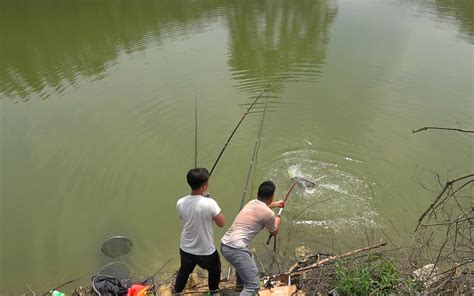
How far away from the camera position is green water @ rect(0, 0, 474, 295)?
531 centimetres

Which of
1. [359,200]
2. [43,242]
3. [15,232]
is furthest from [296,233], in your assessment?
[15,232]

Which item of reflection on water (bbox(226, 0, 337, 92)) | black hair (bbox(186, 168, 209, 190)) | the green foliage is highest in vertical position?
black hair (bbox(186, 168, 209, 190))

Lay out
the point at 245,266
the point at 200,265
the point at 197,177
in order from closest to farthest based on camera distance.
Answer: the point at 197,177 → the point at 245,266 → the point at 200,265

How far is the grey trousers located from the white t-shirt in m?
0.16

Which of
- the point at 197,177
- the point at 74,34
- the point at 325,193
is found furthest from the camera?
the point at 74,34

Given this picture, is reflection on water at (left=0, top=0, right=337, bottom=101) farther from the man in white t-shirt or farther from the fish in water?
the man in white t-shirt

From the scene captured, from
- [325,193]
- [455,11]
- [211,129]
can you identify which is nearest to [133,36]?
[211,129]

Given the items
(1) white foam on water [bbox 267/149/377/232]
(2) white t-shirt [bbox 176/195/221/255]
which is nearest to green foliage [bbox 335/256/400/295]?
(2) white t-shirt [bbox 176/195/221/255]

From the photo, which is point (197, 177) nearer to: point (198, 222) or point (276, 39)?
point (198, 222)

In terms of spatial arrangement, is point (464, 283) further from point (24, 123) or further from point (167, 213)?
point (24, 123)

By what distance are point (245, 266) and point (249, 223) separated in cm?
34

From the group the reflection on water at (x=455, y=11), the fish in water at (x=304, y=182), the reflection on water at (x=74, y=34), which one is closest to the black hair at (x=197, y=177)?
the fish in water at (x=304, y=182)

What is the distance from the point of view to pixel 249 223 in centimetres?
325

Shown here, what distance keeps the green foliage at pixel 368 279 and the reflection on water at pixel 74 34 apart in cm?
780
